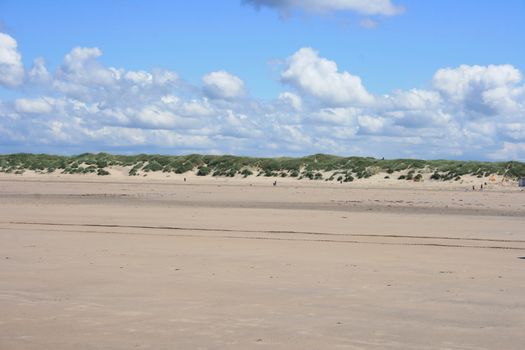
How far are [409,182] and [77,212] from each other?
2641 centimetres

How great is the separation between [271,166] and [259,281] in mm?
42609

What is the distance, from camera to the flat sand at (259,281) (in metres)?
6.94

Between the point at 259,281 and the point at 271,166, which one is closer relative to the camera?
the point at 259,281

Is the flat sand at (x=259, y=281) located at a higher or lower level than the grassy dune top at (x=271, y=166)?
lower

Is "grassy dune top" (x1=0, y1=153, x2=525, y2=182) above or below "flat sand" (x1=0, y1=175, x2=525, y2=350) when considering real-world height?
above

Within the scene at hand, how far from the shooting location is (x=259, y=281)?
32.5 feet

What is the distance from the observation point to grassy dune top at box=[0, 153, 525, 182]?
153ft

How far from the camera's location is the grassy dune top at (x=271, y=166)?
46.5 metres

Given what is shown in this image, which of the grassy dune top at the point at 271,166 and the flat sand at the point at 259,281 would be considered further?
the grassy dune top at the point at 271,166

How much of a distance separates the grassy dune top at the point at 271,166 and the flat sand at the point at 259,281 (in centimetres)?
2557

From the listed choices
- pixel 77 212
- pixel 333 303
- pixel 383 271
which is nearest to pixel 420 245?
pixel 383 271

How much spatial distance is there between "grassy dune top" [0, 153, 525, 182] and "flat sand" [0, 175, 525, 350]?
83.9ft

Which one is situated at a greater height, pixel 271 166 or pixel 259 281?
pixel 271 166

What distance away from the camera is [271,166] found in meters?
52.5
